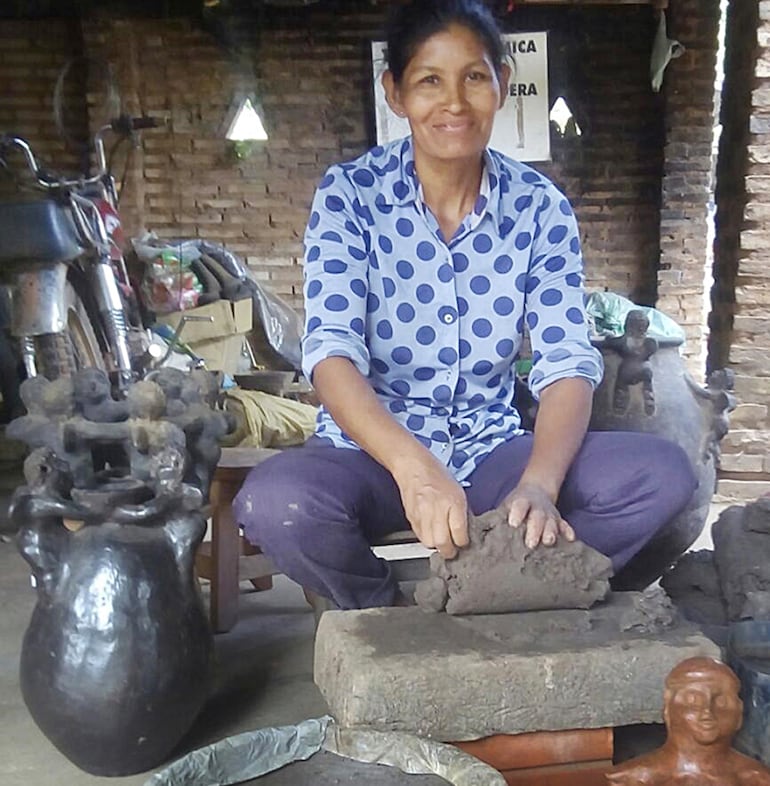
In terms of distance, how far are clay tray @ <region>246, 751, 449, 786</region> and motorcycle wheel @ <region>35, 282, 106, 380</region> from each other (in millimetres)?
2412

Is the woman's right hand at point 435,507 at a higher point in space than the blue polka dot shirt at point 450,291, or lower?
lower

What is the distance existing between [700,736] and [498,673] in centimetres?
29

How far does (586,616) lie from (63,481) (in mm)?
881

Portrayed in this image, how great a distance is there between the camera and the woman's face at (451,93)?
1654 mm

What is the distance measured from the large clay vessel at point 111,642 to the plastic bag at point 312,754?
1.14 ft

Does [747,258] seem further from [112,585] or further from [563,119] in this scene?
[112,585]

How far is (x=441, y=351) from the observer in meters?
1.77

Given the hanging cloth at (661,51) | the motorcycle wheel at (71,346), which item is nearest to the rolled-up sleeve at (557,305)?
the motorcycle wheel at (71,346)

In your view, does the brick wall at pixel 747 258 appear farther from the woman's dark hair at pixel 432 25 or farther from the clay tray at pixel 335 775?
the clay tray at pixel 335 775

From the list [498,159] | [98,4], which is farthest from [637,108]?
[498,159]

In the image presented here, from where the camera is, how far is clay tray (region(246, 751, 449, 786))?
1252 millimetres

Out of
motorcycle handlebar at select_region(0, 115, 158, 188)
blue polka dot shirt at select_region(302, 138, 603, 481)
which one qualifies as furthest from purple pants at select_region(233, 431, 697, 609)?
motorcycle handlebar at select_region(0, 115, 158, 188)

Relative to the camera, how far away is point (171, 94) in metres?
4.86

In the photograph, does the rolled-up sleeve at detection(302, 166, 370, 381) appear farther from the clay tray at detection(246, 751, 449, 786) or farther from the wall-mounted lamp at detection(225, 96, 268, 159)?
the wall-mounted lamp at detection(225, 96, 268, 159)
